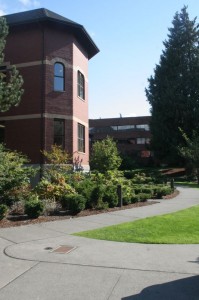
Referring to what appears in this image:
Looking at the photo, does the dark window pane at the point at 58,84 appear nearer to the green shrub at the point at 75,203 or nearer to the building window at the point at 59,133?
the building window at the point at 59,133

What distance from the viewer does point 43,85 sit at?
74.2 ft

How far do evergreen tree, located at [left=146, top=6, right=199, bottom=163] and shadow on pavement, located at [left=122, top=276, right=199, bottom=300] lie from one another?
36.1 meters

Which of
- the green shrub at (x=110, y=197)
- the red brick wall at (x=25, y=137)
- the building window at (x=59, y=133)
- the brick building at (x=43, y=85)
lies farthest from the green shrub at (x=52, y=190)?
the building window at (x=59, y=133)

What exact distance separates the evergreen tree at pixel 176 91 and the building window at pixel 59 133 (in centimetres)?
2077

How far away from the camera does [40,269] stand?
6457mm

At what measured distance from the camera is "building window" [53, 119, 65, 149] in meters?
22.8

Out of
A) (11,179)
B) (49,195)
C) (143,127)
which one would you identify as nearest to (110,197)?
(49,195)

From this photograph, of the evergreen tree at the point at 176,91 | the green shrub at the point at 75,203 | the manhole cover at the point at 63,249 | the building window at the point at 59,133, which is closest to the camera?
the manhole cover at the point at 63,249

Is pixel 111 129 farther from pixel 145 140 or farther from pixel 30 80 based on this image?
pixel 30 80

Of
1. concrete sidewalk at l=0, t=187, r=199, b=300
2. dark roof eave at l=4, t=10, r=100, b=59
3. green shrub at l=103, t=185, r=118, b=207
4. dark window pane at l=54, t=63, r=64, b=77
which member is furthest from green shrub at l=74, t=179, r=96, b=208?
dark roof eave at l=4, t=10, r=100, b=59

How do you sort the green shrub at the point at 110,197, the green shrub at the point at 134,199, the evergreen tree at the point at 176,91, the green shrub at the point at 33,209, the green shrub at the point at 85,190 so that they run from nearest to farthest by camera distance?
the green shrub at the point at 33,209
the green shrub at the point at 85,190
the green shrub at the point at 110,197
the green shrub at the point at 134,199
the evergreen tree at the point at 176,91

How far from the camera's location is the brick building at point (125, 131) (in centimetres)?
6531

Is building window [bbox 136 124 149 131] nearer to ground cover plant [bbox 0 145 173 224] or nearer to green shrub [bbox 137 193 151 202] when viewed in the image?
ground cover plant [bbox 0 145 173 224]

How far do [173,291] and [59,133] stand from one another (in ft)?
59.0
